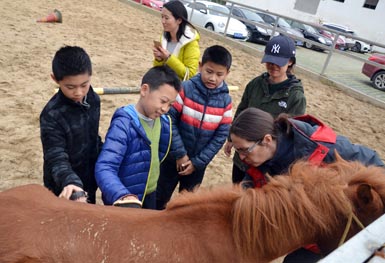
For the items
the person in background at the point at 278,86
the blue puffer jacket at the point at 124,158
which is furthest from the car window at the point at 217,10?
the blue puffer jacket at the point at 124,158

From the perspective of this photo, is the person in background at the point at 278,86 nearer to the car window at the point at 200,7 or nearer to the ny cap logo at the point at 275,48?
the ny cap logo at the point at 275,48

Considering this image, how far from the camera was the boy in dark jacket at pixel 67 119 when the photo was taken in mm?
1590

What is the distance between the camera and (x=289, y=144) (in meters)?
1.60

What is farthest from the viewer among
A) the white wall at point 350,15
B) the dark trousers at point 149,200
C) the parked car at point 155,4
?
the white wall at point 350,15

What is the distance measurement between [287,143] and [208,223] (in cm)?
70

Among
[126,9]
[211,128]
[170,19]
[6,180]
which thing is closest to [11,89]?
[6,180]

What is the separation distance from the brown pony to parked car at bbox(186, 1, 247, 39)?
35.1 ft

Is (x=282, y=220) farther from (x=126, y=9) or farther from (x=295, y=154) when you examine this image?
(x=126, y=9)

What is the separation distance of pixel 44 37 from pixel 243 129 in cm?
686

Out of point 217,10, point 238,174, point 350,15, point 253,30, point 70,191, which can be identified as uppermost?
point 350,15

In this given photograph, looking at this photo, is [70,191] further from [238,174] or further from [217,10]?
[217,10]

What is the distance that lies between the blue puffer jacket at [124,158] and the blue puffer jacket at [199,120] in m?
0.44

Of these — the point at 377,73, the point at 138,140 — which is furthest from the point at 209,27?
the point at 138,140

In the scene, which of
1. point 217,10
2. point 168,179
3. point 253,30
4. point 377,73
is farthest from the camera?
point 217,10
